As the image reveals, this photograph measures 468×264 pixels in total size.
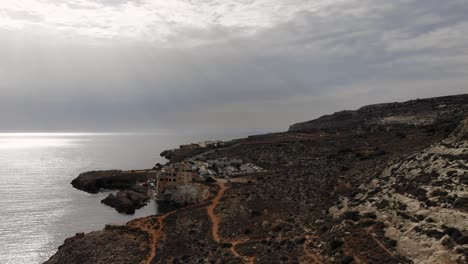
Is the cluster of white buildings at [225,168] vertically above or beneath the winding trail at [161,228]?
above

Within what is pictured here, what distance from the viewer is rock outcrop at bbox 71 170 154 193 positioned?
437 ft

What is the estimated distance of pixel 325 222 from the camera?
47656 millimetres

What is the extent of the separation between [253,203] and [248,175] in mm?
34954

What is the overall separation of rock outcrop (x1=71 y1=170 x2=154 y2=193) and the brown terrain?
2470 inches

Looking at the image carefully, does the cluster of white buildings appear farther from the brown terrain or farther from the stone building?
the brown terrain

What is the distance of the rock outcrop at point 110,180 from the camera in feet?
437

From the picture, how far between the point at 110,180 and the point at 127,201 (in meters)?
45.2

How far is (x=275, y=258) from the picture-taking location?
4125 cm

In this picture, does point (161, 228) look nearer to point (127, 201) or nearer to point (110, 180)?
point (127, 201)

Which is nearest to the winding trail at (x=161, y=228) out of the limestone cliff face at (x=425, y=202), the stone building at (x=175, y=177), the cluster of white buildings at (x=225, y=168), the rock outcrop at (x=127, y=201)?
the limestone cliff face at (x=425, y=202)

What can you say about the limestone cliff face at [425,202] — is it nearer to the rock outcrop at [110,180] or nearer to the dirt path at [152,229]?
the dirt path at [152,229]

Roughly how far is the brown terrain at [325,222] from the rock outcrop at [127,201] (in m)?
26.8

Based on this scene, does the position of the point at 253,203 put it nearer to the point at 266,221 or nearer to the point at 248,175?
the point at 266,221

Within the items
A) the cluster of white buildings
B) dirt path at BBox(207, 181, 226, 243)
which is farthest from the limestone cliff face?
the cluster of white buildings
